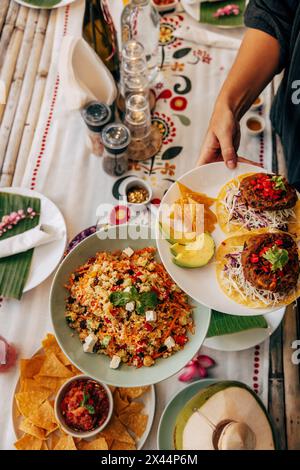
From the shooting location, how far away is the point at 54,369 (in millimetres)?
1568

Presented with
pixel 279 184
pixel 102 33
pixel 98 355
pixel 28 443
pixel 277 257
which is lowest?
pixel 28 443

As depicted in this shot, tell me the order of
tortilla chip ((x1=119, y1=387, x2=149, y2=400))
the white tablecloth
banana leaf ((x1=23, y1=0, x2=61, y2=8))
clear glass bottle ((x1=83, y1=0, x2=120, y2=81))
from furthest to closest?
banana leaf ((x1=23, y1=0, x2=61, y2=8)) < clear glass bottle ((x1=83, y1=0, x2=120, y2=81)) < the white tablecloth < tortilla chip ((x1=119, y1=387, x2=149, y2=400))

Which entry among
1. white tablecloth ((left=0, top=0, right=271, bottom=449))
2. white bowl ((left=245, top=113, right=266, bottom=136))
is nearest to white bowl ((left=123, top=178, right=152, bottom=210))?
white tablecloth ((left=0, top=0, right=271, bottom=449))

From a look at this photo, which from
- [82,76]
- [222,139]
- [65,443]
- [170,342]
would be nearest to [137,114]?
[82,76]

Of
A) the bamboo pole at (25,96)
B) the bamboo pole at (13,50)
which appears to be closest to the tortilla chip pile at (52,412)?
the bamboo pole at (25,96)

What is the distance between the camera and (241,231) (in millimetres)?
1625

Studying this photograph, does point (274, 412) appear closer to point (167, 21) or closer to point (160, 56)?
point (160, 56)

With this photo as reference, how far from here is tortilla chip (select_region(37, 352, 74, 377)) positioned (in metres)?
1.56

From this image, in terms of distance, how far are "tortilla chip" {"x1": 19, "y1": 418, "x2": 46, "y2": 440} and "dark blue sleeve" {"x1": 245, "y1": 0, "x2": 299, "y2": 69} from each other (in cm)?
175

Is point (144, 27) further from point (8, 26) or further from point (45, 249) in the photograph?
point (45, 249)

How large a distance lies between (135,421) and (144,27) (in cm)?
181

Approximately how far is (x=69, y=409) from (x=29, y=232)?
2.38 feet

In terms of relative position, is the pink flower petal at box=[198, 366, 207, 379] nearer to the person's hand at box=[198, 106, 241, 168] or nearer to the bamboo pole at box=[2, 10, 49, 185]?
the person's hand at box=[198, 106, 241, 168]
